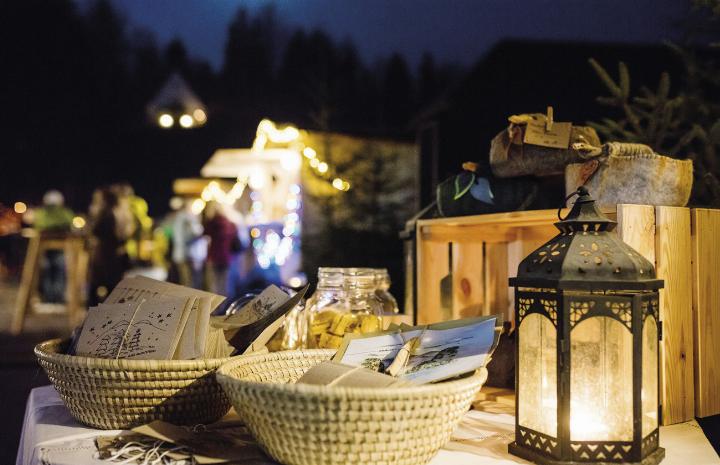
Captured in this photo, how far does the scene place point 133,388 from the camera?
1.21 meters

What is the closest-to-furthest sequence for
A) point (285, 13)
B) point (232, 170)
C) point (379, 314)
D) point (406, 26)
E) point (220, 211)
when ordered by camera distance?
1. point (379, 314)
2. point (220, 211)
3. point (232, 170)
4. point (285, 13)
5. point (406, 26)

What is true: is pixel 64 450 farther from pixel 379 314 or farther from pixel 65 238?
pixel 65 238

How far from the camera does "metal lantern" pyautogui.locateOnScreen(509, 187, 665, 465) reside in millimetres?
1048

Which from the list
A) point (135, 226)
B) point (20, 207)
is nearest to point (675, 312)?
point (135, 226)

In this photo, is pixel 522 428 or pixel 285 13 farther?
pixel 285 13

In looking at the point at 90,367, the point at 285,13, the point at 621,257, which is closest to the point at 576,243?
the point at 621,257

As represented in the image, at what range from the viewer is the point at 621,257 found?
3.46 ft

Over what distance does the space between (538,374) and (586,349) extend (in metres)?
0.10

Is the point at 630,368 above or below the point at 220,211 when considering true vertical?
below

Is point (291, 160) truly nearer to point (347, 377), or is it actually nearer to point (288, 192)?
point (288, 192)

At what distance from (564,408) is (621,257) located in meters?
0.28

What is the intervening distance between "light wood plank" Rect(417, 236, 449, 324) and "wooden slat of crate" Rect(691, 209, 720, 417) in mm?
818

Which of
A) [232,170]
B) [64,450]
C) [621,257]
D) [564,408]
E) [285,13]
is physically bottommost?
[64,450]

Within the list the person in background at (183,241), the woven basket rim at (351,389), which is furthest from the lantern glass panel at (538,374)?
Answer: the person in background at (183,241)
